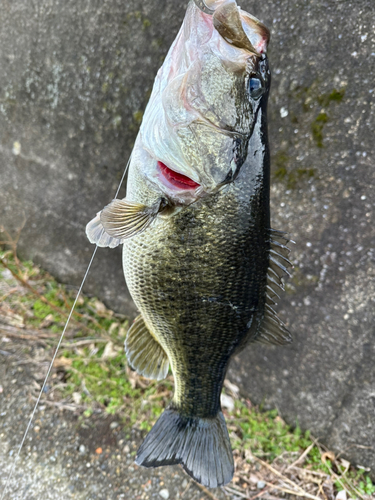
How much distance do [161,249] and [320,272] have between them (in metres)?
1.19

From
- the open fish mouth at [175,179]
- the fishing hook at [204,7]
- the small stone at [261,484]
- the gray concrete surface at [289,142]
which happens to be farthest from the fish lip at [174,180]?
the small stone at [261,484]

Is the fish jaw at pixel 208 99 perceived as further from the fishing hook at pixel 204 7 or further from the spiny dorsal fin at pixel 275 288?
the spiny dorsal fin at pixel 275 288

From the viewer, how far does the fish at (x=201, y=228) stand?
1173mm

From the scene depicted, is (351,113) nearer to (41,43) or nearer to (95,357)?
(41,43)

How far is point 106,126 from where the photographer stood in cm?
223

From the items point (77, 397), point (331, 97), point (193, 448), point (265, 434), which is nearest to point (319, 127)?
point (331, 97)

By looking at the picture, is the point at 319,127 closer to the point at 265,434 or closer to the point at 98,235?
the point at 98,235

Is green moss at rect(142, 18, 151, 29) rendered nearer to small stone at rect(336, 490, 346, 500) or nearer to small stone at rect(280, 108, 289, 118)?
small stone at rect(280, 108, 289, 118)

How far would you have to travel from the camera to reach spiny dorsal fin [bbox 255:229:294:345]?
58.1 inches

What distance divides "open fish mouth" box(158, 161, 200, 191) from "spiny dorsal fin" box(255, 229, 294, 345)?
0.43 m

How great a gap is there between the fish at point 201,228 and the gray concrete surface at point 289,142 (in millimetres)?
660

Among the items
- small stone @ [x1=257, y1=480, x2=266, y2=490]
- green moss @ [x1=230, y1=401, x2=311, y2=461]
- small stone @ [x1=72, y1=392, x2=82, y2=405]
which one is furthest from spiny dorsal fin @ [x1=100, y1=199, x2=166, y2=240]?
small stone @ [x1=257, y1=480, x2=266, y2=490]

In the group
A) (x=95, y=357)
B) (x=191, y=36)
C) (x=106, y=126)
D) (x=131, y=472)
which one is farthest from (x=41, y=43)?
(x=131, y=472)

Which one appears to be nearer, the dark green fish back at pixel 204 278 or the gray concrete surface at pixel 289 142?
the dark green fish back at pixel 204 278
